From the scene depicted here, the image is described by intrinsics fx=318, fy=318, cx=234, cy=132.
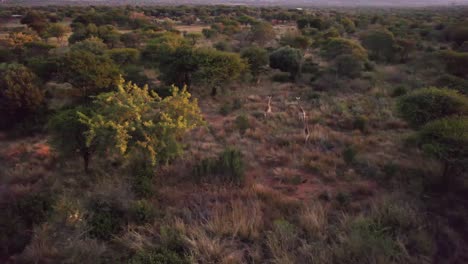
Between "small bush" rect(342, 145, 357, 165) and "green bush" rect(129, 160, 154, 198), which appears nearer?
"green bush" rect(129, 160, 154, 198)

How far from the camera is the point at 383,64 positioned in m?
24.8

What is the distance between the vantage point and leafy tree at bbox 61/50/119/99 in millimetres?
14102

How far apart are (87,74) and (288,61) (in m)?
12.5

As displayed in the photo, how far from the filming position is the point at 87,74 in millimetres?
13945

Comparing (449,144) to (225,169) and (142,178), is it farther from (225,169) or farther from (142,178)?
(142,178)

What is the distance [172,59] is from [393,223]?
14038mm

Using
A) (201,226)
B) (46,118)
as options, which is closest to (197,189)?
(201,226)

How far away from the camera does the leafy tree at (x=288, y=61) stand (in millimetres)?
21000

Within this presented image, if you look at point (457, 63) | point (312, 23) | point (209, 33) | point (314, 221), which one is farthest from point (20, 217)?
point (312, 23)

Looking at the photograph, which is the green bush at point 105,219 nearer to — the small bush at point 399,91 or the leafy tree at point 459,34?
the small bush at point 399,91

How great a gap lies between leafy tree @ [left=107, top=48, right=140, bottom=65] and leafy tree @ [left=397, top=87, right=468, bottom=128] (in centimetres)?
1667

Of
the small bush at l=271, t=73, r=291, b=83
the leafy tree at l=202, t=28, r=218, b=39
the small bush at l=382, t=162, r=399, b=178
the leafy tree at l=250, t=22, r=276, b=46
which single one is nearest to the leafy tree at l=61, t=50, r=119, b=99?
the small bush at l=271, t=73, r=291, b=83

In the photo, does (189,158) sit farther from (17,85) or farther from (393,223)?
(17,85)

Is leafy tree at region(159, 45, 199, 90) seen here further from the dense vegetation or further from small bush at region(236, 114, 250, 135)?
small bush at region(236, 114, 250, 135)
